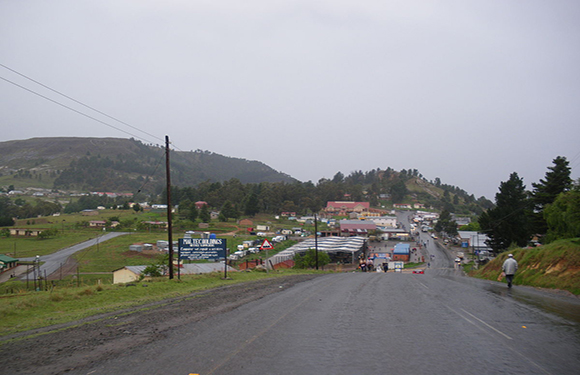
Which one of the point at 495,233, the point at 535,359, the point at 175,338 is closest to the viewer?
the point at 535,359

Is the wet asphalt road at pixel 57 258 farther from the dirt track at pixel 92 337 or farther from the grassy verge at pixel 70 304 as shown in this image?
the dirt track at pixel 92 337

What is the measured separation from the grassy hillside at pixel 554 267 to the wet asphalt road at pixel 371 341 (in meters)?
6.11

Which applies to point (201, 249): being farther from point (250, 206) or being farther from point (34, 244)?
point (250, 206)

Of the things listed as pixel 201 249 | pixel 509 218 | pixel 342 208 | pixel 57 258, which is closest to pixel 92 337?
pixel 201 249

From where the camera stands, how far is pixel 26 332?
8.43 meters

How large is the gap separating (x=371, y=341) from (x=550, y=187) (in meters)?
46.1

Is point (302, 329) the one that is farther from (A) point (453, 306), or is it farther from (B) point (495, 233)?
(B) point (495, 233)

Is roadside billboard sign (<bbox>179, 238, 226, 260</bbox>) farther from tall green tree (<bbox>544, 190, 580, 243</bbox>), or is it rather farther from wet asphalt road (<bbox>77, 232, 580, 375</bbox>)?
tall green tree (<bbox>544, 190, 580, 243</bbox>)

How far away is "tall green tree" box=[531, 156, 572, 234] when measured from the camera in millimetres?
43094

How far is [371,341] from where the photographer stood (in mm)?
7246

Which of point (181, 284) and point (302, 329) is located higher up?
point (302, 329)

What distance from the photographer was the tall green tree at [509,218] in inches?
1991

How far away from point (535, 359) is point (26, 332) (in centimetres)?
963

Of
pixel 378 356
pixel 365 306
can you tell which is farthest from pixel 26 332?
pixel 365 306
